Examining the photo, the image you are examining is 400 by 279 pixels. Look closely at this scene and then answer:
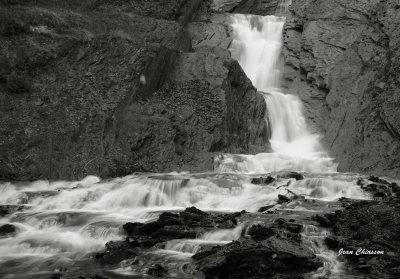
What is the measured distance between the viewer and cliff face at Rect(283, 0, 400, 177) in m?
20.1

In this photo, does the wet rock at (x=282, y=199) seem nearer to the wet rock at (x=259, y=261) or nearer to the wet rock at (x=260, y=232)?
the wet rock at (x=260, y=232)

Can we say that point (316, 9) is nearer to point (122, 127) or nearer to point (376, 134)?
point (376, 134)

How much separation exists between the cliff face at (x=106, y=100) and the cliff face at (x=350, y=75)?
4000 millimetres

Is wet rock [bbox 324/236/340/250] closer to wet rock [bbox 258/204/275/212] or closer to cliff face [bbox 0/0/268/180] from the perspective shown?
wet rock [bbox 258/204/275/212]

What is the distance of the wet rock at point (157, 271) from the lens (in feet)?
31.2

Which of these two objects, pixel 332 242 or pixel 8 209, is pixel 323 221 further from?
pixel 8 209

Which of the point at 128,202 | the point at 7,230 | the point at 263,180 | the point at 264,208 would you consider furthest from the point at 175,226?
the point at 263,180

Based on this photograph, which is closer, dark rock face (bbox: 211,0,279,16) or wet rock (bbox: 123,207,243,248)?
wet rock (bbox: 123,207,243,248)

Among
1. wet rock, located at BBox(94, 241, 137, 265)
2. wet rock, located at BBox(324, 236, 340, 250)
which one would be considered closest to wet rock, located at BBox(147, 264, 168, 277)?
wet rock, located at BBox(94, 241, 137, 265)

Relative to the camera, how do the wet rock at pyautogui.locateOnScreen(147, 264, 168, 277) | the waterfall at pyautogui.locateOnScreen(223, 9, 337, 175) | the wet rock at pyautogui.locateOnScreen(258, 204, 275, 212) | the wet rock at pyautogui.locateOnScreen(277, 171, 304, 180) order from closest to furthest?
1. the wet rock at pyautogui.locateOnScreen(147, 264, 168, 277)
2. the wet rock at pyautogui.locateOnScreen(258, 204, 275, 212)
3. the wet rock at pyautogui.locateOnScreen(277, 171, 304, 180)
4. the waterfall at pyautogui.locateOnScreen(223, 9, 337, 175)

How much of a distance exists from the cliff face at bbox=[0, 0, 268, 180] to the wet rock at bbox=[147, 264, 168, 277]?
928 centimetres

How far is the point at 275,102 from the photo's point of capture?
2642 centimetres

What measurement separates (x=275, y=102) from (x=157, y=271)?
18080 mm

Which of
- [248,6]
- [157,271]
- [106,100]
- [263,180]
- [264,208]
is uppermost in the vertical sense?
[248,6]
